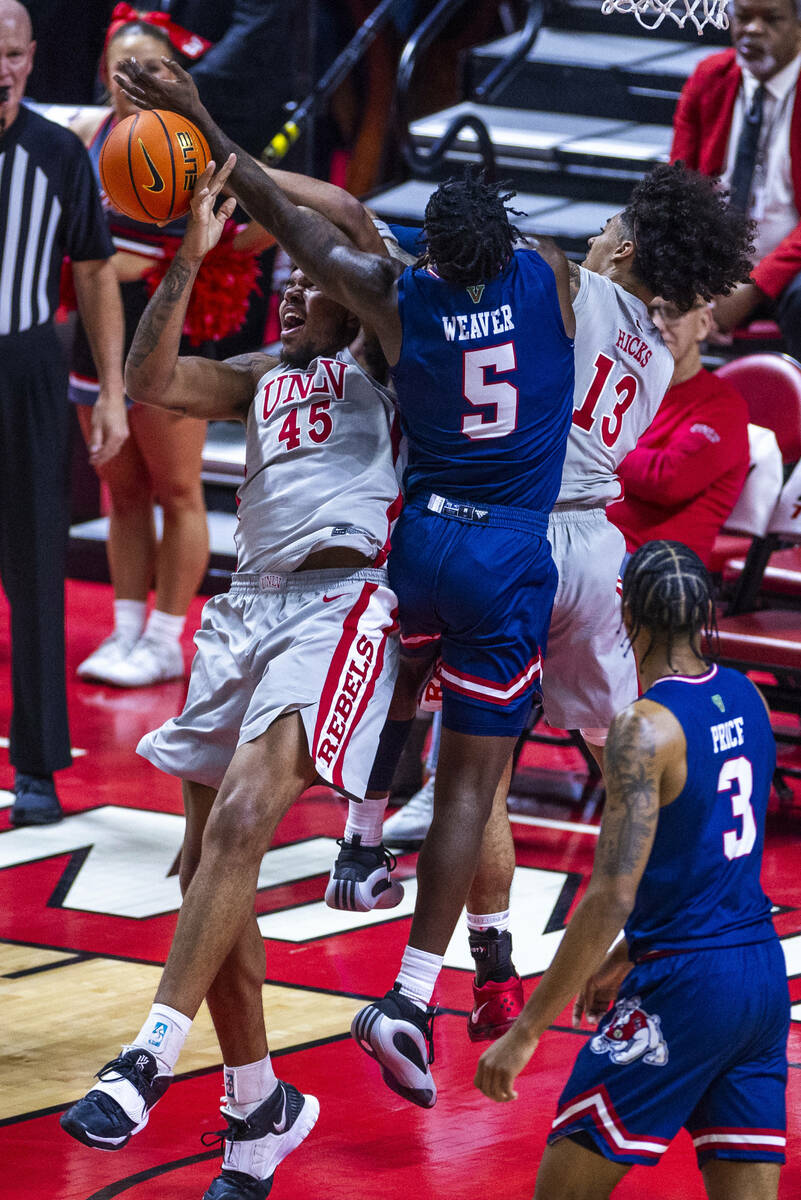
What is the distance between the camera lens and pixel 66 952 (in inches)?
194

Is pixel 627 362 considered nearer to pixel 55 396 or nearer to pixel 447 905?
pixel 447 905

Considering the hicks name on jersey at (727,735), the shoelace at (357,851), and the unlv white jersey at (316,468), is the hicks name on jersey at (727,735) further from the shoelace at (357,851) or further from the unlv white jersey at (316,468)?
the shoelace at (357,851)

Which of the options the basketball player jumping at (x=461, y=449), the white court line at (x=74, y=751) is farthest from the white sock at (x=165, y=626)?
the basketball player jumping at (x=461, y=449)

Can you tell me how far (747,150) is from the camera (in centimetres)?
754

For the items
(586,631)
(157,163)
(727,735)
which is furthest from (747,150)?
(727,735)

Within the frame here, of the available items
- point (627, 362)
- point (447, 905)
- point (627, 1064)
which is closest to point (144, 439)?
point (627, 362)

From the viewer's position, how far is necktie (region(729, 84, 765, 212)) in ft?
24.6

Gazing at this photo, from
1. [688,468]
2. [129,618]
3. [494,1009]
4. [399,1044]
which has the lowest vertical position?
[129,618]

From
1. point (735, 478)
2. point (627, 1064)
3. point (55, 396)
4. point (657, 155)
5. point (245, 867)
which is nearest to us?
point (627, 1064)

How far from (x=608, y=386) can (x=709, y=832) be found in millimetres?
1564

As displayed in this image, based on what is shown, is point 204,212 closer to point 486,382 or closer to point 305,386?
point 305,386

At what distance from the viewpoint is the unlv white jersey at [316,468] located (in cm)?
388

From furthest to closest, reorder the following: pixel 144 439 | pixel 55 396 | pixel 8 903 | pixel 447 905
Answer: pixel 144 439
pixel 55 396
pixel 8 903
pixel 447 905

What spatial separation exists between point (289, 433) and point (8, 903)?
1.99m
